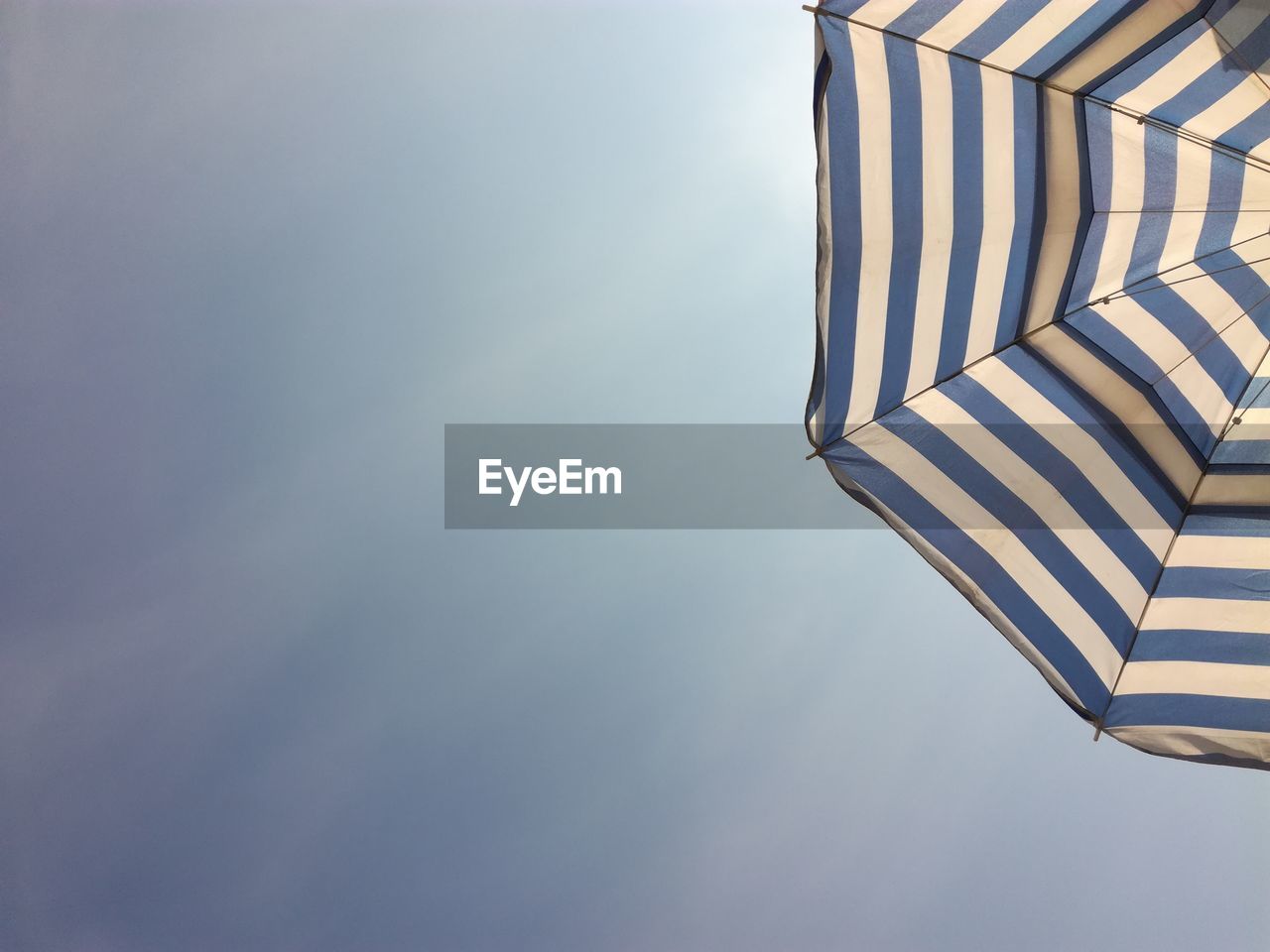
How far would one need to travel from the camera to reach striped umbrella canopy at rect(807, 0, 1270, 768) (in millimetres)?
2902

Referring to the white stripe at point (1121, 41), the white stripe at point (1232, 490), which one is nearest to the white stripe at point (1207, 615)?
the white stripe at point (1232, 490)

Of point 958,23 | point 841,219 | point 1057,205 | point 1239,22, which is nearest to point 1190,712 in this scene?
point 1057,205

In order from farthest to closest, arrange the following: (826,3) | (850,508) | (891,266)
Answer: (850,508)
(891,266)
(826,3)

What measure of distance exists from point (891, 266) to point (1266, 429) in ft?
4.78

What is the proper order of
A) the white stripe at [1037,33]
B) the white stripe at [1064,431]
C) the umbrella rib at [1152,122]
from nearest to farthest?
1. the white stripe at [1037,33]
2. the umbrella rib at [1152,122]
3. the white stripe at [1064,431]

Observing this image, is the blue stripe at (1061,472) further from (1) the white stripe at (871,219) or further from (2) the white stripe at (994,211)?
(1) the white stripe at (871,219)

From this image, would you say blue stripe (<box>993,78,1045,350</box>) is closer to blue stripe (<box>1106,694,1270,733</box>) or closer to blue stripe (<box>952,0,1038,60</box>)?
blue stripe (<box>952,0,1038,60</box>)

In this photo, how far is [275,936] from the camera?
6301 mm

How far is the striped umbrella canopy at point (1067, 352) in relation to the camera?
9.52 feet

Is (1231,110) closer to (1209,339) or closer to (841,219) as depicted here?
(1209,339)

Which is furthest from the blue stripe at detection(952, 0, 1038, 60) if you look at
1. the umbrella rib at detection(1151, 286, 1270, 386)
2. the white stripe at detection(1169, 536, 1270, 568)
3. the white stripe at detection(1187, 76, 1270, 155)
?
the white stripe at detection(1169, 536, 1270, 568)

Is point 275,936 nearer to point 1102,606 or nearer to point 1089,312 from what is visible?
point 1102,606

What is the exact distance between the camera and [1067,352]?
310cm

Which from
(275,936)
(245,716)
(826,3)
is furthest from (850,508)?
(275,936)
